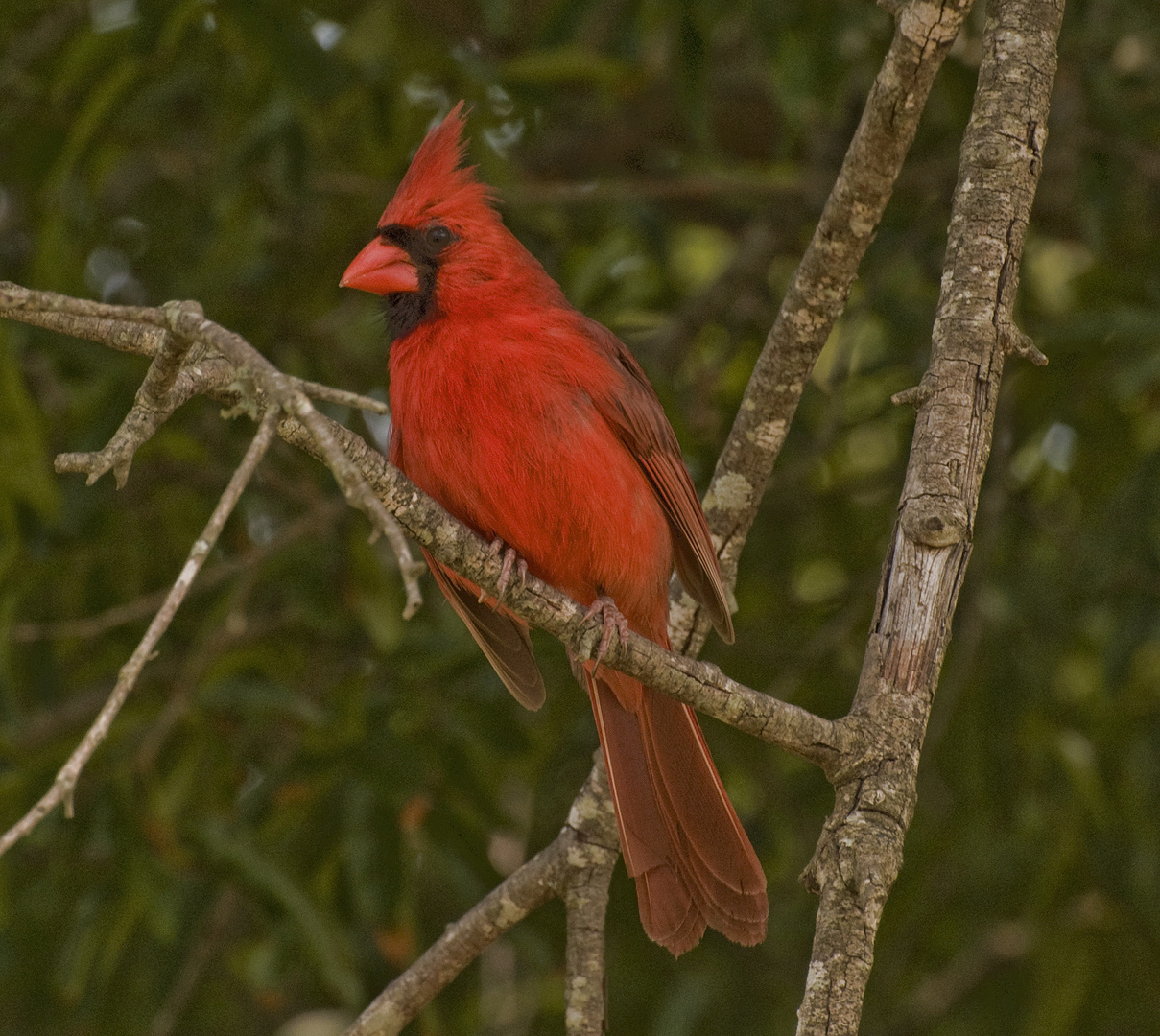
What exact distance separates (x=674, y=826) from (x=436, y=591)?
162 cm

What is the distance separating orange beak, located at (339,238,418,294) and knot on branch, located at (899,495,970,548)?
4.42ft

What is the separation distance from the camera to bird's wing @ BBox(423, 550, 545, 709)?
2.93m

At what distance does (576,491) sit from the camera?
9.14 feet

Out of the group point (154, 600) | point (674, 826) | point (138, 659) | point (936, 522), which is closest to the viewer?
point (138, 659)

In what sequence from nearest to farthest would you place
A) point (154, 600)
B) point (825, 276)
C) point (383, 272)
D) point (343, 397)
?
point (343, 397) < point (825, 276) < point (383, 272) < point (154, 600)

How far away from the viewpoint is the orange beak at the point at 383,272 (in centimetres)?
305

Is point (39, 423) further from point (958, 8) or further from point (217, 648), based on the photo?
point (958, 8)

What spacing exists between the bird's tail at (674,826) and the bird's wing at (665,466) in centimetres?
24

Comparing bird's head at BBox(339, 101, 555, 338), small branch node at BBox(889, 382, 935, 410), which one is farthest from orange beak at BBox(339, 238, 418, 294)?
small branch node at BBox(889, 382, 935, 410)

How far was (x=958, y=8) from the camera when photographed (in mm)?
1975

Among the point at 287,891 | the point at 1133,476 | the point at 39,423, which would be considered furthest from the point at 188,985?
the point at 1133,476

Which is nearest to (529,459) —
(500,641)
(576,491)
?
(576,491)

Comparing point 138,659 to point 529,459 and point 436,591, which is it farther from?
point 436,591

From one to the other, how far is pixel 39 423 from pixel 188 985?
126 centimetres
